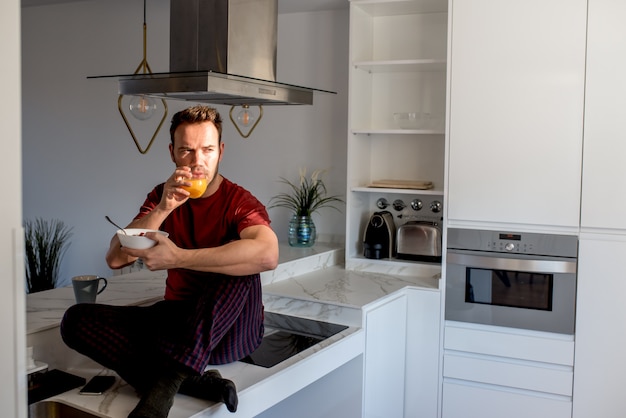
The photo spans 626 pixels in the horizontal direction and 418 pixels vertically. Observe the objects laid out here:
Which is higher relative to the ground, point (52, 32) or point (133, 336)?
point (52, 32)

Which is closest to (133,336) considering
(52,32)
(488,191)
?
(488,191)

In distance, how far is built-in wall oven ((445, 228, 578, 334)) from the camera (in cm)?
314

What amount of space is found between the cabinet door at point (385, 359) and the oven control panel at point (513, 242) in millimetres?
405

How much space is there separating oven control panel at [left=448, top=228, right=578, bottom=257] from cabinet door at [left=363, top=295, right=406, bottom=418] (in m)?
0.41

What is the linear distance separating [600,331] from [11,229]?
263 cm

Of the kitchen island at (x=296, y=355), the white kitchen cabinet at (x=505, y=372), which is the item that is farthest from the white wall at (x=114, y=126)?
the white kitchen cabinet at (x=505, y=372)

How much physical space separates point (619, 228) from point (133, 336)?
2.11m

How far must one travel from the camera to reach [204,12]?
252cm

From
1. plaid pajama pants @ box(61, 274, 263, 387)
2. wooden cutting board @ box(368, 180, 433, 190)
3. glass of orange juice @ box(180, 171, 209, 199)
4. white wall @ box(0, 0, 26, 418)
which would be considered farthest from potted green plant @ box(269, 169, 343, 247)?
white wall @ box(0, 0, 26, 418)

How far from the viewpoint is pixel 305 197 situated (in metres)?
4.06

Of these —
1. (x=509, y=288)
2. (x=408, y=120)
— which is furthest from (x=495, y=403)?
(x=408, y=120)

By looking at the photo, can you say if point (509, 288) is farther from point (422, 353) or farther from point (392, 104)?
point (392, 104)

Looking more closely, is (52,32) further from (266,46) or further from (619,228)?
(619,228)

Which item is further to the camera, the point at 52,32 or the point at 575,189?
the point at 52,32
